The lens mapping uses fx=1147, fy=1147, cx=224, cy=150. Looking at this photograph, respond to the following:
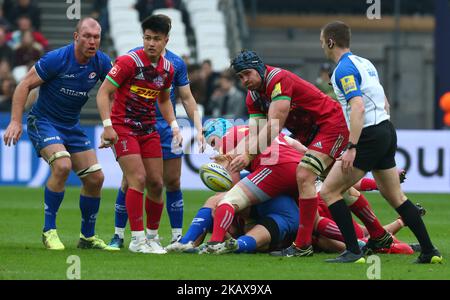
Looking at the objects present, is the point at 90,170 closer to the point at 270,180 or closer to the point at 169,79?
the point at 169,79

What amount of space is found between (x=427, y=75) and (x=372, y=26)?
2.32 m

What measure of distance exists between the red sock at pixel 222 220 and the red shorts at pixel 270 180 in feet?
1.26

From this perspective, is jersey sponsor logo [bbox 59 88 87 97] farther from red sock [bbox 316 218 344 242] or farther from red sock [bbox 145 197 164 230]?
red sock [bbox 316 218 344 242]

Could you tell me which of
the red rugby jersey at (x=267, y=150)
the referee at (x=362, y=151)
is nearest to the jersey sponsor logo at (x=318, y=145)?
the referee at (x=362, y=151)

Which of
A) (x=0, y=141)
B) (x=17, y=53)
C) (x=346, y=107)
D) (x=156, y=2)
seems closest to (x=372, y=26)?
(x=156, y=2)

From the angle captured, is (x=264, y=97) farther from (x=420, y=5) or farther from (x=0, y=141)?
(x=420, y=5)

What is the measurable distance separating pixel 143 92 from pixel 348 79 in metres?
2.13

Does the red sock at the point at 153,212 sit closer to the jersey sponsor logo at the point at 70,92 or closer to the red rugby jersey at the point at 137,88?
the red rugby jersey at the point at 137,88

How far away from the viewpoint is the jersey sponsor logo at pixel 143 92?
10727mm

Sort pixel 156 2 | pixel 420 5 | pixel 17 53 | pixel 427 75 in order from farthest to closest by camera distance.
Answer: pixel 420 5 < pixel 427 75 < pixel 156 2 < pixel 17 53

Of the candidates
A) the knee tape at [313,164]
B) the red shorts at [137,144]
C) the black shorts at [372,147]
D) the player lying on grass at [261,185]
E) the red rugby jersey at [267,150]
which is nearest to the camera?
the black shorts at [372,147]

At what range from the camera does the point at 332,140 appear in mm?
10320

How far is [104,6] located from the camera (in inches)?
1032

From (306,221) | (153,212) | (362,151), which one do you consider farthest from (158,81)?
(362,151)
